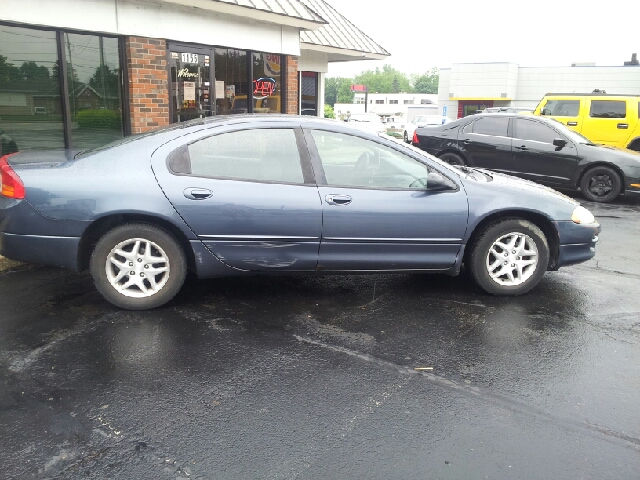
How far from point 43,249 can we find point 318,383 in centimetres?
244

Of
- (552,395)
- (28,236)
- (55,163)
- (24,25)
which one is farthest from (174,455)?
(24,25)

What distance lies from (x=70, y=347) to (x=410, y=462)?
244 centimetres

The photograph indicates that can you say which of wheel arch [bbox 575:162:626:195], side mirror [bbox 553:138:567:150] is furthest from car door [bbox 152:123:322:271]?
wheel arch [bbox 575:162:626:195]

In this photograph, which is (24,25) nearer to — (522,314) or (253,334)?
(253,334)

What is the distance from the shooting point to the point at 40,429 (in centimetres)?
294

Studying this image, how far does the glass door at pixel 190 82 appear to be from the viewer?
9344 mm

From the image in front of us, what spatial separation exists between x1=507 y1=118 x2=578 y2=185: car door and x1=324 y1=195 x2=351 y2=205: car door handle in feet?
24.3

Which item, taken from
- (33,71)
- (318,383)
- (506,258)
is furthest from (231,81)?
(318,383)

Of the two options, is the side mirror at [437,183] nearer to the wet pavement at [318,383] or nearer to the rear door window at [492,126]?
the wet pavement at [318,383]

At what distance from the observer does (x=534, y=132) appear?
10.9m

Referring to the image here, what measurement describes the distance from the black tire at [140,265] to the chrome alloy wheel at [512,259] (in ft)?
8.60

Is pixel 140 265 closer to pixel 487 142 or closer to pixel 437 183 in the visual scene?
pixel 437 183

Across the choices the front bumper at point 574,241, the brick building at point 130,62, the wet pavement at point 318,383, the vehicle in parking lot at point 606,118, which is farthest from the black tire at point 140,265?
the vehicle in parking lot at point 606,118

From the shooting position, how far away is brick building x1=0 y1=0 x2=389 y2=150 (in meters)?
7.64
